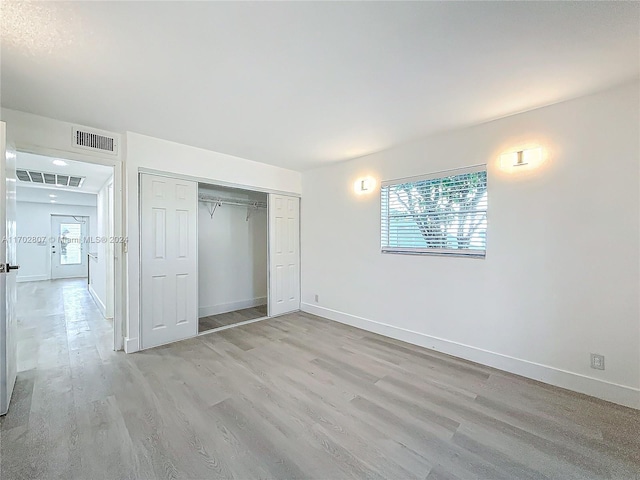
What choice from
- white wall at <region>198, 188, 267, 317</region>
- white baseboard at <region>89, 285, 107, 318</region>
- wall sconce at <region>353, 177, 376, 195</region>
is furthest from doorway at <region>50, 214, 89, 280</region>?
wall sconce at <region>353, 177, 376, 195</region>

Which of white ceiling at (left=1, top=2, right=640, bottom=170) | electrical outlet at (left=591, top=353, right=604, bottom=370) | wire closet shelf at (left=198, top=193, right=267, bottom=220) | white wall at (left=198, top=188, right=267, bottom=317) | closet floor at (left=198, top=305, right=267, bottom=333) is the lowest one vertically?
closet floor at (left=198, top=305, right=267, bottom=333)

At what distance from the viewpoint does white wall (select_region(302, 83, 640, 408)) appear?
220 centimetres

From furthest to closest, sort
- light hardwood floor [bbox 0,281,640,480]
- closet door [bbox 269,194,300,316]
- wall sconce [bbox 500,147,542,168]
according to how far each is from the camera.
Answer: closet door [bbox 269,194,300,316] → wall sconce [bbox 500,147,542,168] → light hardwood floor [bbox 0,281,640,480]

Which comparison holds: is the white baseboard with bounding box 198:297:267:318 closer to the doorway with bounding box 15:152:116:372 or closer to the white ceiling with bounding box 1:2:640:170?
the doorway with bounding box 15:152:116:372

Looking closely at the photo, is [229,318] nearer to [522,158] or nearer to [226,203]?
[226,203]

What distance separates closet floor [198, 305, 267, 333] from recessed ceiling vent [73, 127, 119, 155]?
256 centimetres

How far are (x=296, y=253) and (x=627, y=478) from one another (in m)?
4.20

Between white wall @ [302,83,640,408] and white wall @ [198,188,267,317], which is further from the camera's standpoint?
white wall @ [198,188,267,317]

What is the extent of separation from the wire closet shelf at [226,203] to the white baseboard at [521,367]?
2.88 metres

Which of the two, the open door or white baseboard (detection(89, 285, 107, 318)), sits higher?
the open door

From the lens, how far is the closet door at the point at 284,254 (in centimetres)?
463

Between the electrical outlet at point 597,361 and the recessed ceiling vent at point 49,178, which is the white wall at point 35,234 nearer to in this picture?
the recessed ceiling vent at point 49,178

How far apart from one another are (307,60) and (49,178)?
606 cm

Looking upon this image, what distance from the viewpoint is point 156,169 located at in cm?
A: 334
